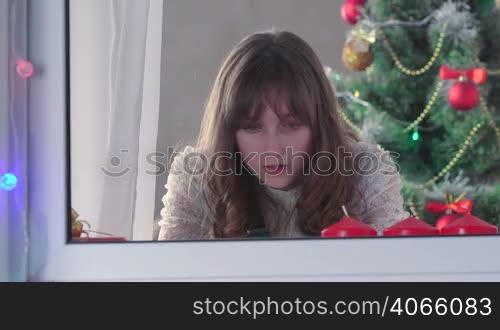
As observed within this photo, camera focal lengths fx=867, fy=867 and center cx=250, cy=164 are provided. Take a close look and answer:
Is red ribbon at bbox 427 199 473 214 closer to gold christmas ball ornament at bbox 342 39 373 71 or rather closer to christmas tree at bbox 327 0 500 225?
christmas tree at bbox 327 0 500 225

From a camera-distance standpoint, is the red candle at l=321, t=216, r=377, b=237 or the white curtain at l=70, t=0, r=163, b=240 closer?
the red candle at l=321, t=216, r=377, b=237

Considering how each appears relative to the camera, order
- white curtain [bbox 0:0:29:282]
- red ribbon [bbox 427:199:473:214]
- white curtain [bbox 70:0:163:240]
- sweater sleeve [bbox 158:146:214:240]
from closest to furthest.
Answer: white curtain [bbox 0:0:29:282] < white curtain [bbox 70:0:163:240] < sweater sleeve [bbox 158:146:214:240] < red ribbon [bbox 427:199:473:214]

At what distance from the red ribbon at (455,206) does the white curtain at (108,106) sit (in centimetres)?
155

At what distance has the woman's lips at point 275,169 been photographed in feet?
5.32

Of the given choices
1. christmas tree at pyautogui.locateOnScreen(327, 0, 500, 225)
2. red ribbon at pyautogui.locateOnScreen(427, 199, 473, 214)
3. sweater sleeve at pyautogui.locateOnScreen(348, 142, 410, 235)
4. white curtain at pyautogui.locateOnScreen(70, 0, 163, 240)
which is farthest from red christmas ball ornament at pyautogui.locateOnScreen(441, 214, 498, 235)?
christmas tree at pyautogui.locateOnScreen(327, 0, 500, 225)

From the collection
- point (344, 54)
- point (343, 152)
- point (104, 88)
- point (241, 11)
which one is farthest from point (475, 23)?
point (104, 88)

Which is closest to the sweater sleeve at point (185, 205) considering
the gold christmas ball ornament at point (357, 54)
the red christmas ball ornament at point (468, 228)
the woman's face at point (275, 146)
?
the woman's face at point (275, 146)

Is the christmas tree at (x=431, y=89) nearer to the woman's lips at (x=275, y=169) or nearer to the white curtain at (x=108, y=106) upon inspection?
the woman's lips at (x=275, y=169)

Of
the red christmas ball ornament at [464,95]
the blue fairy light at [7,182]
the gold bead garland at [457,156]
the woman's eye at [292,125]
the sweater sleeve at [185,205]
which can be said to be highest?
the woman's eye at [292,125]

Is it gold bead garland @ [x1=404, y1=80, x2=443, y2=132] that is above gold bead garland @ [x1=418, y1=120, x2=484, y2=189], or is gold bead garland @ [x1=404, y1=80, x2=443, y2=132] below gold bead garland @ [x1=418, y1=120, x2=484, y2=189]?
above

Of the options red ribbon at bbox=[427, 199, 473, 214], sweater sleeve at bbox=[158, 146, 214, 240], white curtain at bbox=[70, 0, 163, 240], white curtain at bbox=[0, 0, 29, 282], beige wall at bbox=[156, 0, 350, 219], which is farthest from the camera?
red ribbon at bbox=[427, 199, 473, 214]

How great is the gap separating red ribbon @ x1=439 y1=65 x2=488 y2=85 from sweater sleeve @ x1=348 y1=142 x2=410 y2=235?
4.21ft

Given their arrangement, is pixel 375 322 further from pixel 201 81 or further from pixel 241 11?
pixel 241 11

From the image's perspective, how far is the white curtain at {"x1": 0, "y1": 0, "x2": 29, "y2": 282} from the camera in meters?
1.20
